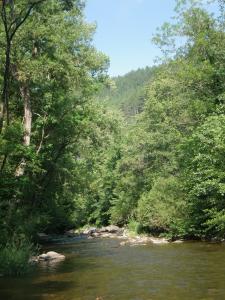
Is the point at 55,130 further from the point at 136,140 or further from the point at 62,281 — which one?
the point at 136,140

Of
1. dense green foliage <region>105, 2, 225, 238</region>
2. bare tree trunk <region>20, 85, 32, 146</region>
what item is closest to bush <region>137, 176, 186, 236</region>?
dense green foliage <region>105, 2, 225, 238</region>

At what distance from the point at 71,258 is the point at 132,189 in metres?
26.7

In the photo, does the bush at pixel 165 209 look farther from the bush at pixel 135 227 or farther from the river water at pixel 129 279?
the river water at pixel 129 279

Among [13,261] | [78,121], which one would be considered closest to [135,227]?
[78,121]

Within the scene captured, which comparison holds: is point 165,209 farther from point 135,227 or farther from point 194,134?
point 194,134

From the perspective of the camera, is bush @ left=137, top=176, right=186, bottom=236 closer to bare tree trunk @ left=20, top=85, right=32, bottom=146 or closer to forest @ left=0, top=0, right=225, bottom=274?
forest @ left=0, top=0, right=225, bottom=274

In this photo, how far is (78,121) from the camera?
1112 inches

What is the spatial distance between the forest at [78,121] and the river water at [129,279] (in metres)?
2.15

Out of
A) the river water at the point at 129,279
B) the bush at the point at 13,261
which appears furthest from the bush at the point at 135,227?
the bush at the point at 13,261

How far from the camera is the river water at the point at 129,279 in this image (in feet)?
48.9

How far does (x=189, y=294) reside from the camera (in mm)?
14516

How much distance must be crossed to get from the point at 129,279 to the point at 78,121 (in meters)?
12.8

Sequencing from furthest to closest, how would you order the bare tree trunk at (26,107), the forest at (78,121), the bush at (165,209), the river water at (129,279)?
the bush at (165,209)
the bare tree trunk at (26,107)
the forest at (78,121)
the river water at (129,279)

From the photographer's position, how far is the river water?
1491cm
